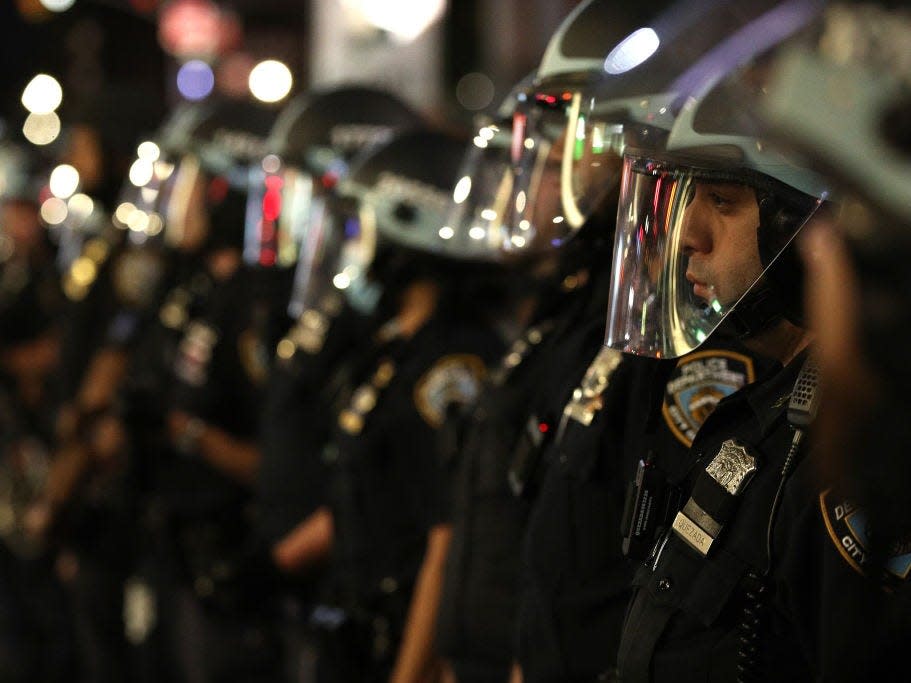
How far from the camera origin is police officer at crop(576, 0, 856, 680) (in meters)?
1.75

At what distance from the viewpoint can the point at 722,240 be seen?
1.90 metres

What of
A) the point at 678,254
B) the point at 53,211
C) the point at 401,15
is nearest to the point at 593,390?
the point at 678,254

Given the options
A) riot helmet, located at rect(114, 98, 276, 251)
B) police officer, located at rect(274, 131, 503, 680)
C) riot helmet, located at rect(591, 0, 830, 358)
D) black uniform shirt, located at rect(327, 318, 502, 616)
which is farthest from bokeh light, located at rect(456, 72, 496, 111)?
riot helmet, located at rect(591, 0, 830, 358)

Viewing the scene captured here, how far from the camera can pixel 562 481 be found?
232 cm

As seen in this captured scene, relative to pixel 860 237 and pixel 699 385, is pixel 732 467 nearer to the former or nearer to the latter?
pixel 699 385

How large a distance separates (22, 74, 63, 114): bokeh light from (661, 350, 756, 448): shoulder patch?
8.82m

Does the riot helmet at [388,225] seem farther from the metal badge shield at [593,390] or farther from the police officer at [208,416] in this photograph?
the metal badge shield at [593,390]

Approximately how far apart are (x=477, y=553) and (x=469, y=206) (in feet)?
2.44

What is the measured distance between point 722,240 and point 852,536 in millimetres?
487

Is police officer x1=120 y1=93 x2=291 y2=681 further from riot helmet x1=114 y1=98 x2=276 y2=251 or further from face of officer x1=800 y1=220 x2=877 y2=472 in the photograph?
face of officer x1=800 y1=220 x2=877 y2=472

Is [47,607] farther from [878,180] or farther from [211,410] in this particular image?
[878,180]

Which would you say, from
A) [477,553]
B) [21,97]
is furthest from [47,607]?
[21,97]

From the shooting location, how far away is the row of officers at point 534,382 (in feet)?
4.50

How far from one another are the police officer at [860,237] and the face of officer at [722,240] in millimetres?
486
